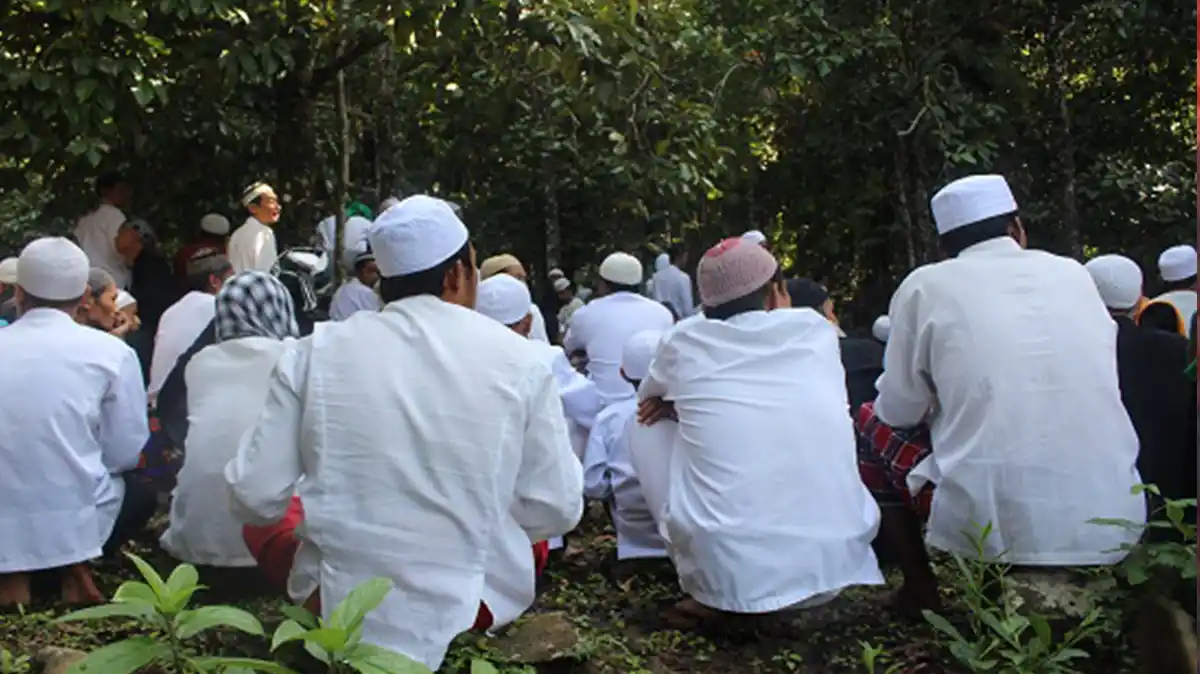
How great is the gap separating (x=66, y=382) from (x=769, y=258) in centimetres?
246

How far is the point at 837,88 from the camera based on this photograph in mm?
9805

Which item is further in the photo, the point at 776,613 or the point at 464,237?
the point at 776,613

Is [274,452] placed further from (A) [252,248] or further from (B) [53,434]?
(A) [252,248]

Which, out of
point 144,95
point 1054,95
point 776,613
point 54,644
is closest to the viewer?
point 54,644

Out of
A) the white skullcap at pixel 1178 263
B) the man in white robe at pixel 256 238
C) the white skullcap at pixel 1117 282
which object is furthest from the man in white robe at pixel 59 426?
the white skullcap at pixel 1178 263

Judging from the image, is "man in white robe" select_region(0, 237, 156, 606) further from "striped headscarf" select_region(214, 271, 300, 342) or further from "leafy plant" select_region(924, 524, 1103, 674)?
"leafy plant" select_region(924, 524, 1103, 674)

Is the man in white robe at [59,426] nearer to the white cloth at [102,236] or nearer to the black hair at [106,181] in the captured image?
the white cloth at [102,236]

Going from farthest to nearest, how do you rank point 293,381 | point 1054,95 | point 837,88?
point 1054,95
point 837,88
point 293,381

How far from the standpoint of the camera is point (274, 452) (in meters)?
3.10

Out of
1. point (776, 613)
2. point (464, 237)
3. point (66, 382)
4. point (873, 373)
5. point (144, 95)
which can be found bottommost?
point (776, 613)

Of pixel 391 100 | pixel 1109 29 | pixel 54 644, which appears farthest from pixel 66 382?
pixel 1109 29

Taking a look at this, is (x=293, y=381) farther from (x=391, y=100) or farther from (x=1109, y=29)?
(x=1109, y=29)

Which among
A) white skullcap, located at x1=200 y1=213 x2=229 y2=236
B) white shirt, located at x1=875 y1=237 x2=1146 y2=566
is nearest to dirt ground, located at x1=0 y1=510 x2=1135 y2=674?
white shirt, located at x1=875 y1=237 x2=1146 y2=566

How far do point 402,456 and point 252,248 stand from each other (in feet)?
14.5
